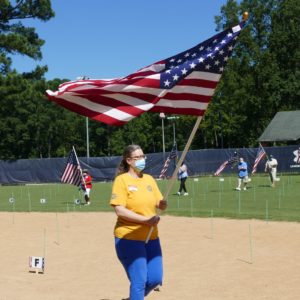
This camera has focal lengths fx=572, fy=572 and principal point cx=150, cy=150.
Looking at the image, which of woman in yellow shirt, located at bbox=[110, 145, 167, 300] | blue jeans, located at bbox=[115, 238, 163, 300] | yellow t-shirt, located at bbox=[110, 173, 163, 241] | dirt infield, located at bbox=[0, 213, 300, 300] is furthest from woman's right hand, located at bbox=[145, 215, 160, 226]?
dirt infield, located at bbox=[0, 213, 300, 300]

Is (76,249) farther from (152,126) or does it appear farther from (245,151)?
(152,126)

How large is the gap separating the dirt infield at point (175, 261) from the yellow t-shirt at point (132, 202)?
7.64 ft

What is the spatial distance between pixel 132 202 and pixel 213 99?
7034cm

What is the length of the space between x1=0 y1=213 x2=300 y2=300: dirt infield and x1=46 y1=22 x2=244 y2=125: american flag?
2763 mm

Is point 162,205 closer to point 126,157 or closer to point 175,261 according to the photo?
point 126,157

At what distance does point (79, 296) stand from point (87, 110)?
2.88m

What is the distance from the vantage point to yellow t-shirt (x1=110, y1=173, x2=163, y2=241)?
5.60 metres

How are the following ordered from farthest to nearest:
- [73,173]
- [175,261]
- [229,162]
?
1. [229,162]
2. [73,173]
3. [175,261]

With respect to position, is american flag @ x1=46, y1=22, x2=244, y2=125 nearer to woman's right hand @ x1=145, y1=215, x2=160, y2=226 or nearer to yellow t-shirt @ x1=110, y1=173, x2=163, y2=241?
yellow t-shirt @ x1=110, y1=173, x2=163, y2=241

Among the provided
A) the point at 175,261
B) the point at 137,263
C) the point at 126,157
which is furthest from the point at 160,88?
the point at 175,261

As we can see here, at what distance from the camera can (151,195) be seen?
5734 millimetres

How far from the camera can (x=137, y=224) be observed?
559 centimetres

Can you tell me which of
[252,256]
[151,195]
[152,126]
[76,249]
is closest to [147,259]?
[151,195]

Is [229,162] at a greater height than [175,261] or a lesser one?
greater
